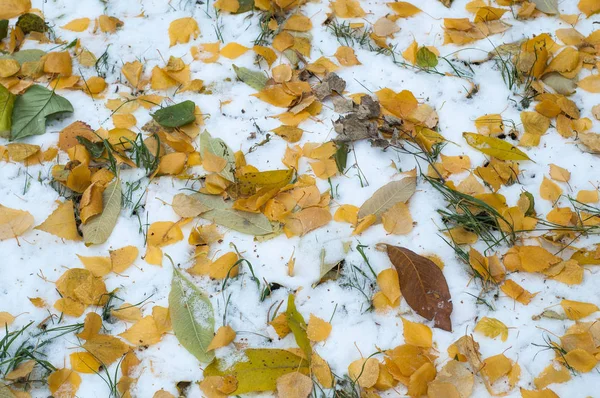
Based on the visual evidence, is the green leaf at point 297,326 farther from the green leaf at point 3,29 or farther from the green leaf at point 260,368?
the green leaf at point 3,29

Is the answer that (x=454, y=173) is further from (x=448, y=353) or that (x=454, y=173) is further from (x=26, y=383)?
(x=26, y=383)

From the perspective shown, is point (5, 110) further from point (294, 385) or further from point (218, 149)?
point (294, 385)

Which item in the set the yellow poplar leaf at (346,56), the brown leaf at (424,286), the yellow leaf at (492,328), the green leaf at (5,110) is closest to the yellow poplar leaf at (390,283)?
the brown leaf at (424,286)

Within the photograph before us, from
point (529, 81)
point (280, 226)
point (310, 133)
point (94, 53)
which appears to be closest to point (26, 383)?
point (280, 226)

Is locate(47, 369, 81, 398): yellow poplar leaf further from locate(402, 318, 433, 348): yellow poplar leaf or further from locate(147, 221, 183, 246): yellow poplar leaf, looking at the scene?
locate(402, 318, 433, 348): yellow poplar leaf

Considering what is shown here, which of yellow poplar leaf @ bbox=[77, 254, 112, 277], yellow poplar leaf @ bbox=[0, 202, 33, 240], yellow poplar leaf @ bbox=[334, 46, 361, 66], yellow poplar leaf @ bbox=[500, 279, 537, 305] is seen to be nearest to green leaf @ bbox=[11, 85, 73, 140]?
yellow poplar leaf @ bbox=[0, 202, 33, 240]

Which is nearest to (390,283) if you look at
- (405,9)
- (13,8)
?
(405,9)
